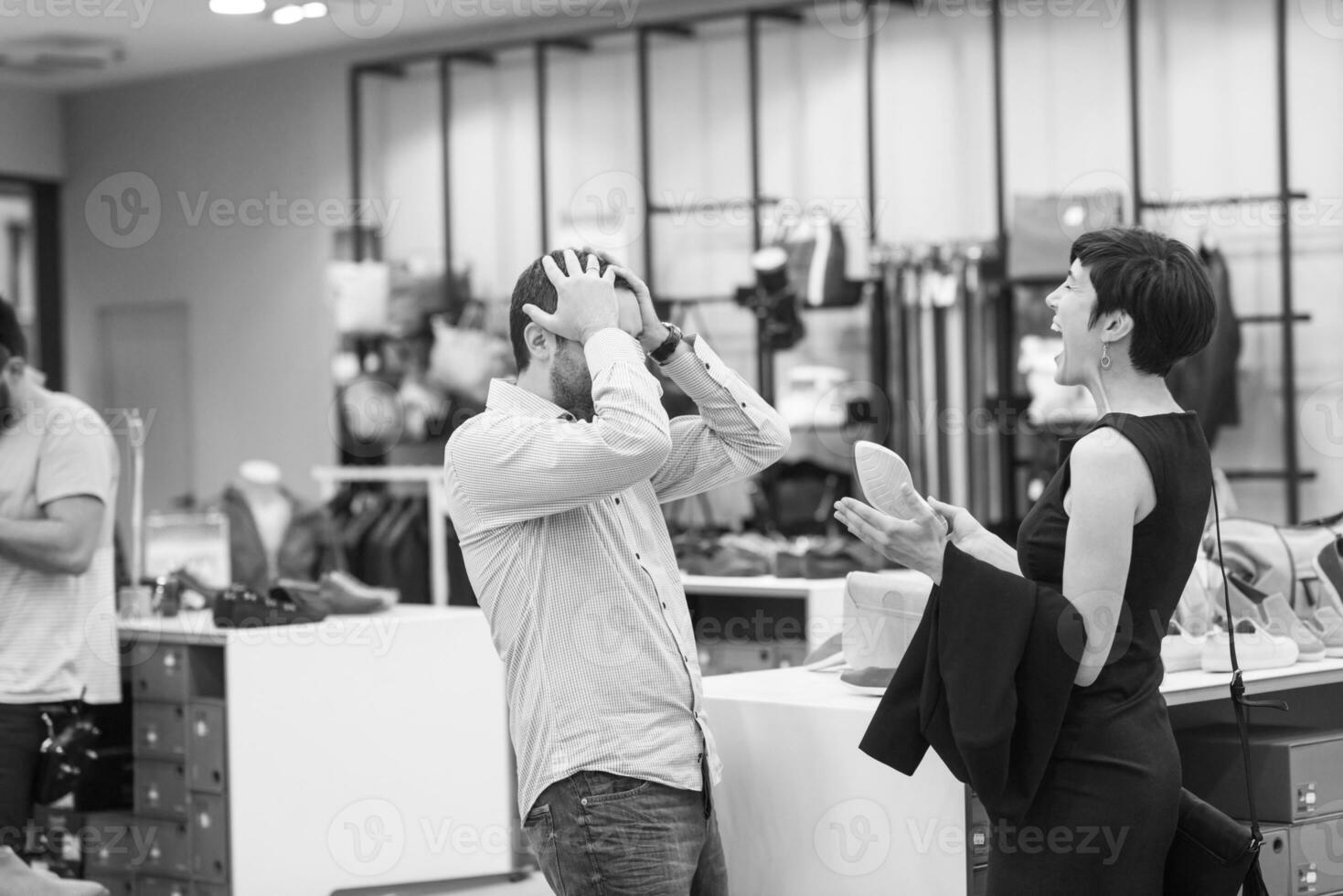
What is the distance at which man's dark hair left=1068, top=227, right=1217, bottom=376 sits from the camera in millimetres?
2088

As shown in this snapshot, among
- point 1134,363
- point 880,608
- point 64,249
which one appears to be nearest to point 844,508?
point 1134,363

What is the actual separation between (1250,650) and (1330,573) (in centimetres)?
52

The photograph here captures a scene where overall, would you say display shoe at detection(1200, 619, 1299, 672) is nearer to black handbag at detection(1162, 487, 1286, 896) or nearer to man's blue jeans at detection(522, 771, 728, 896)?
black handbag at detection(1162, 487, 1286, 896)

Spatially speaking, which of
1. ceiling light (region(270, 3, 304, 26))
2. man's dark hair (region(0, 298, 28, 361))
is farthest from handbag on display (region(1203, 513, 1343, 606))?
ceiling light (region(270, 3, 304, 26))

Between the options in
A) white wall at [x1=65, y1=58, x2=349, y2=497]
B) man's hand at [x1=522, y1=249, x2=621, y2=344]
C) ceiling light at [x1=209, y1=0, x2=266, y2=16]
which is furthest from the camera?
white wall at [x1=65, y1=58, x2=349, y2=497]

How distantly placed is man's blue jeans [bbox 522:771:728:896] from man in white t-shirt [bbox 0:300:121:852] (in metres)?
1.60

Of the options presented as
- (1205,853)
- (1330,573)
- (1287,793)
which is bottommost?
(1287,793)

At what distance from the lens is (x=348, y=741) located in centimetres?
423

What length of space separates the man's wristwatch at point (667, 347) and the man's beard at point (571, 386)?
0.16m

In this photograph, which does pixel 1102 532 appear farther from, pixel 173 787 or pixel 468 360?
pixel 468 360

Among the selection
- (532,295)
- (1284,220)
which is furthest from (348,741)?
(1284,220)

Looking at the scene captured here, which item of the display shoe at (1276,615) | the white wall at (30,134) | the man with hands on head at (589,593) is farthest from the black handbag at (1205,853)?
the white wall at (30,134)

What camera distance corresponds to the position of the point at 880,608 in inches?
109

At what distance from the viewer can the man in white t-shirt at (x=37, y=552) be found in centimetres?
337
